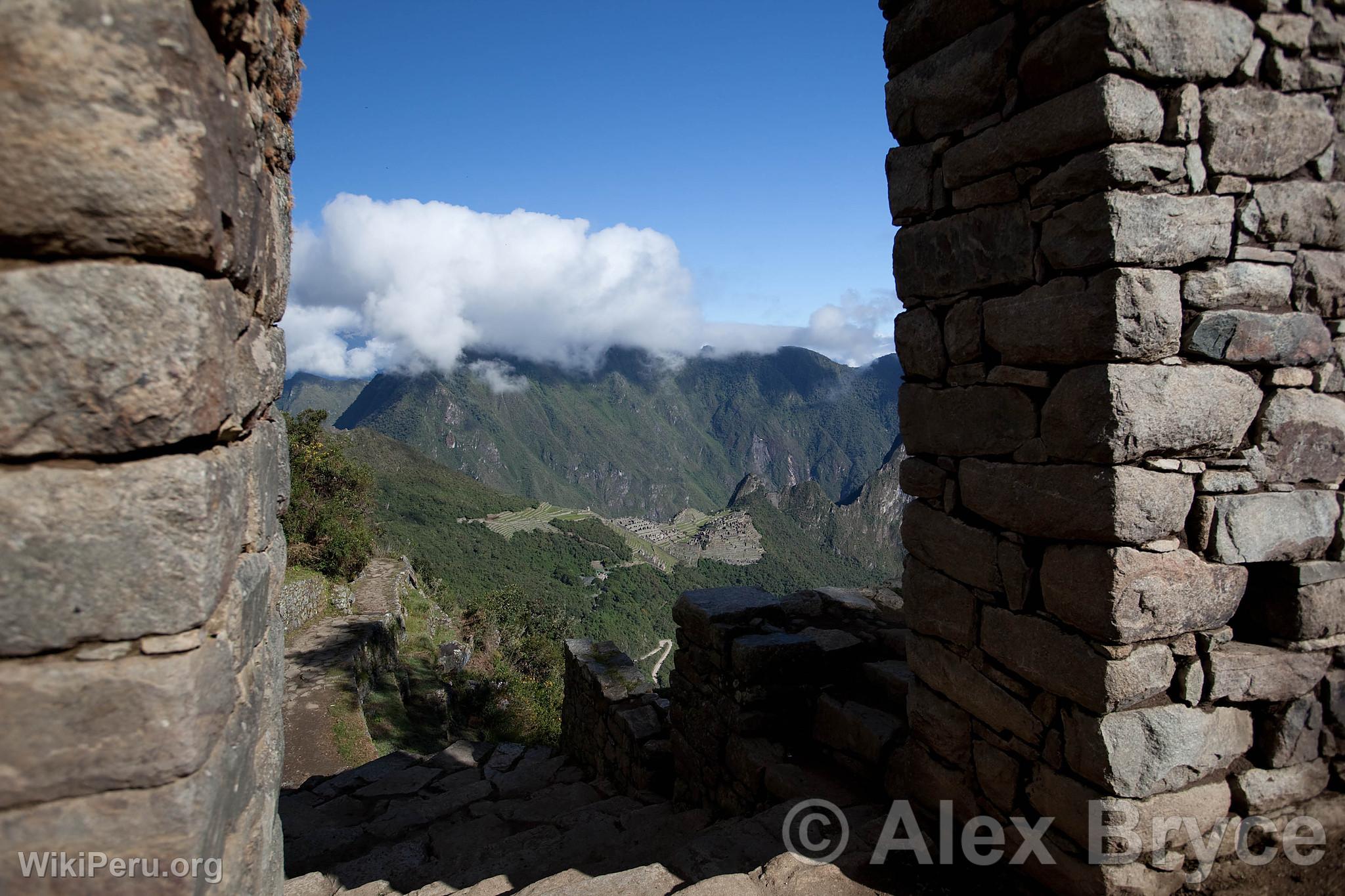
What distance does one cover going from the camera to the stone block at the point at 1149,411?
7.98 feet

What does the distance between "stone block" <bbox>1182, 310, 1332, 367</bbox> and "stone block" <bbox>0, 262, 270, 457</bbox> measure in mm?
3019

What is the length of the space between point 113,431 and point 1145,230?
119 inches

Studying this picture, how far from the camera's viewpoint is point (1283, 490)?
105 inches

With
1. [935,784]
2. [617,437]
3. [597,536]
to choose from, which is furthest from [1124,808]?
[617,437]

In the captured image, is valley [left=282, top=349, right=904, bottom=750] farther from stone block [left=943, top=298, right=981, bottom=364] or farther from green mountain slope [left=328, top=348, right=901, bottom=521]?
stone block [left=943, top=298, right=981, bottom=364]

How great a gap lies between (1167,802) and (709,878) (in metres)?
1.78

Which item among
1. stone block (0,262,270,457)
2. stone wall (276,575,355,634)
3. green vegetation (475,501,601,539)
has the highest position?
stone block (0,262,270,457)

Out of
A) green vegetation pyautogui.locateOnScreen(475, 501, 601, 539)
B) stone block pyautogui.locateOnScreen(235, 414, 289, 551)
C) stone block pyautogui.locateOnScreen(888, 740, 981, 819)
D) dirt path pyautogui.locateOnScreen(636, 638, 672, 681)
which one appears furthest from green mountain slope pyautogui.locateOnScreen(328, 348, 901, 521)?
stone block pyautogui.locateOnScreen(235, 414, 289, 551)

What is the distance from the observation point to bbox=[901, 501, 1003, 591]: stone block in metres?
2.97

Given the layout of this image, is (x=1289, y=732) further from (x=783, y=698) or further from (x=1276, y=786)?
(x=783, y=698)

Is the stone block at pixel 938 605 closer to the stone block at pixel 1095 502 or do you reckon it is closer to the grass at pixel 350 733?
the stone block at pixel 1095 502

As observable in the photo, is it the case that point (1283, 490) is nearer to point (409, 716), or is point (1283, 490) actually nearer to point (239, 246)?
point (239, 246)

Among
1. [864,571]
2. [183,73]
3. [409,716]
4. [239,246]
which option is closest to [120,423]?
[239,246]

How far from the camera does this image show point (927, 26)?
319 cm
